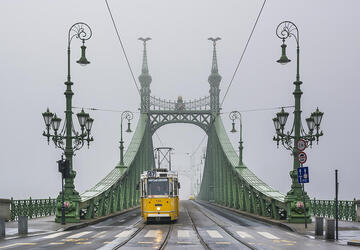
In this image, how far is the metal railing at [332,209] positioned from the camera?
27.5 m

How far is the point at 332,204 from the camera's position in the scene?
2947 centimetres

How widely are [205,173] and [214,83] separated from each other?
13.8m

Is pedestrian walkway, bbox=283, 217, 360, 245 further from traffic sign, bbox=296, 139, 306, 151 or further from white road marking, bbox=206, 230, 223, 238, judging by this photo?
traffic sign, bbox=296, 139, 306, 151

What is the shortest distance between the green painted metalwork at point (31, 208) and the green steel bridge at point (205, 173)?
7.59 ft

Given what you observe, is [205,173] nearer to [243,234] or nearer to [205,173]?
[205,173]

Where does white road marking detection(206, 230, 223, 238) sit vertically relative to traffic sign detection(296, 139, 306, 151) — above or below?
below

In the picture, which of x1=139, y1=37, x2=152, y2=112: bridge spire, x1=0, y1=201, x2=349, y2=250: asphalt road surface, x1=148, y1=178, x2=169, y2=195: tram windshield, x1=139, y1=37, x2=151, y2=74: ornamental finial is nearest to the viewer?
x1=0, y1=201, x2=349, y2=250: asphalt road surface

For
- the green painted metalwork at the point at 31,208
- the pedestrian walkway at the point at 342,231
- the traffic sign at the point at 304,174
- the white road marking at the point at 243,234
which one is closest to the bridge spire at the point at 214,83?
the green painted metalwork at the point at 31,208

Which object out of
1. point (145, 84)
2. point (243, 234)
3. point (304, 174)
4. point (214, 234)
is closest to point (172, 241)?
point (214, 234)

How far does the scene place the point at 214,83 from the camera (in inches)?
2793

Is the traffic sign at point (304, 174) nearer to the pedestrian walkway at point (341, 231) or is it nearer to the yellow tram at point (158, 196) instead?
the pedestrian walkway at point (341, 231)

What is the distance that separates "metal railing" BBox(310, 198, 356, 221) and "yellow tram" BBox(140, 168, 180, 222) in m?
7.99

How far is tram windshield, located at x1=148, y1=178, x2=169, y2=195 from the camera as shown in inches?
1066

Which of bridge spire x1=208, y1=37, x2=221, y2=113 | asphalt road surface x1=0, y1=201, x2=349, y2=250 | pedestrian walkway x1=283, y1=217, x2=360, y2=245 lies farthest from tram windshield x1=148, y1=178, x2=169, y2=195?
bridge spire x1=208, y1=37, x2=221, y2=113
